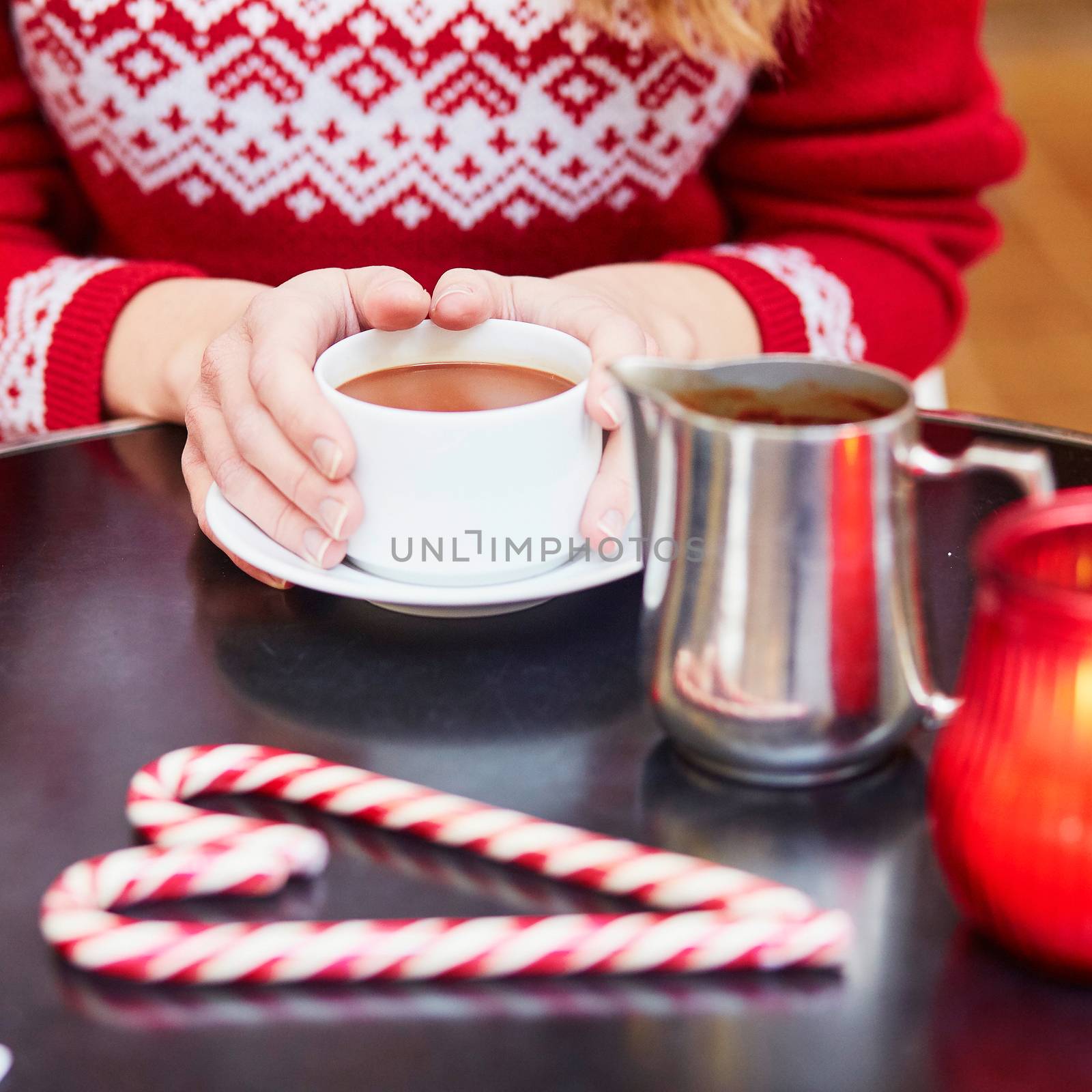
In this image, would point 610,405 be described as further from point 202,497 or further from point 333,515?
point 202,497

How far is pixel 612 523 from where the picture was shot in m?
0.72

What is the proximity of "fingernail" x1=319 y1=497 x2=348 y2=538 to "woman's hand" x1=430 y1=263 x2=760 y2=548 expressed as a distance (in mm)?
133

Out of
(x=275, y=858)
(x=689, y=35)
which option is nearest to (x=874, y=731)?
(x=275, y=858)

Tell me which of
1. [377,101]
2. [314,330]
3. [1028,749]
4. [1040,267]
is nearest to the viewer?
[1028,749]

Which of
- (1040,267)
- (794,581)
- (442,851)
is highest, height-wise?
(794,581)

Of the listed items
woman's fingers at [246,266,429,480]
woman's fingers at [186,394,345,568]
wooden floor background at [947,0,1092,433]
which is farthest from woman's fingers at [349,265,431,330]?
wooden floor background at [947,0,1092,433]

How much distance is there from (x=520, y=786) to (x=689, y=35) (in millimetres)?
739

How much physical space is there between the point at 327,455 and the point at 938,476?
1.08 feet

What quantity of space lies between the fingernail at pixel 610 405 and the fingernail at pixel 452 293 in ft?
0.41

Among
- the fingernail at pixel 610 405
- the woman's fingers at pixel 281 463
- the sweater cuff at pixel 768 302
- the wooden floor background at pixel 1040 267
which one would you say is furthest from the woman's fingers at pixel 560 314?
the wooden floor background at pixel 1040 267

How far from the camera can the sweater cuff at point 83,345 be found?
3.40ft

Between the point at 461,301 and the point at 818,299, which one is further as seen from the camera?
the point at 818,299

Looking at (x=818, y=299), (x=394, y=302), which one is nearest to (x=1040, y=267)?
(x=818, y=299)

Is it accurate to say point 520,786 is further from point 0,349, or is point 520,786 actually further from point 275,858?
point 0,349
